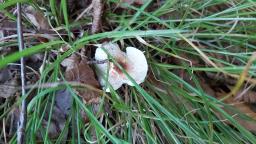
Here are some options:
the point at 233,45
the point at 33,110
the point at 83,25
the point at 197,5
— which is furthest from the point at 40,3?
the point at 233,45

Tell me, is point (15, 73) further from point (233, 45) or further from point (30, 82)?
point (233, 45)

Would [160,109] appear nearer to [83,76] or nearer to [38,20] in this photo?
[83,76]

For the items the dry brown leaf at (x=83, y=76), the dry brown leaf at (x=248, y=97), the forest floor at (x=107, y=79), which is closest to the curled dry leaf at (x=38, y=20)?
the forest floor at (x=107, y=79)

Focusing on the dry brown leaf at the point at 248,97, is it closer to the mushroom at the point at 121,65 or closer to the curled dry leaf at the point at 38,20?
the mushroom at the point at 121,65

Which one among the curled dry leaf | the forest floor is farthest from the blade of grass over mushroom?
the curled dry leaf

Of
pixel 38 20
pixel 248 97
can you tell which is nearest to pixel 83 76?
pixel 38 20

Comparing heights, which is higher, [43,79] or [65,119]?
[43,79]
